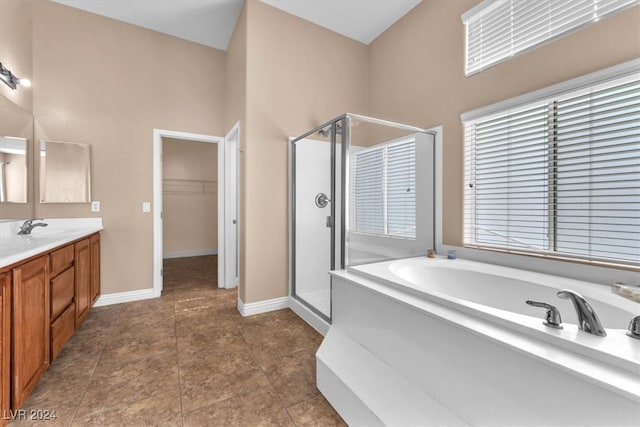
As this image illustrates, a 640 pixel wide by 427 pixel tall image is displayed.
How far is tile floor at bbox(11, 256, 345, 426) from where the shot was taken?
4.52 ft

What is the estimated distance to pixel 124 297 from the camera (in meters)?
2.91

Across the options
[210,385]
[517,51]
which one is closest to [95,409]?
[210,385]

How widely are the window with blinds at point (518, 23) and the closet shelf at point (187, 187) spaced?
492 centimetres

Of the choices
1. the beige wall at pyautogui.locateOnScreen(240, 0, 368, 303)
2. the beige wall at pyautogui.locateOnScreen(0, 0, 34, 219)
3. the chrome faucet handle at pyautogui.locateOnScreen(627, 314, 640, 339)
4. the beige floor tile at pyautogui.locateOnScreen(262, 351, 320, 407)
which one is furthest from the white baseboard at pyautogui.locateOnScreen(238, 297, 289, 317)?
the chrome faucet handle at pyautogui.locateOnScreen(627, 314, 640, 339)

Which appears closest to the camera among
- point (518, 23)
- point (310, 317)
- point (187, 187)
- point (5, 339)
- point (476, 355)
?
point (476, 355)

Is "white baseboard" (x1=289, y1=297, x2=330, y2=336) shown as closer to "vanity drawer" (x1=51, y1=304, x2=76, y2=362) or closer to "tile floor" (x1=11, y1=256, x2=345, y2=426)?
"tile floor" (x1=11, y1=256, x2=345, y2=426)

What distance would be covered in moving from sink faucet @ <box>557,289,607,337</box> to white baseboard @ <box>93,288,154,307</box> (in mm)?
3510

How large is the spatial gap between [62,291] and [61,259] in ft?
0.73

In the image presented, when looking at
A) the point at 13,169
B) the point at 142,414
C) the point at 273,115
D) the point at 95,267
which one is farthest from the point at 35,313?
the point at 273,115

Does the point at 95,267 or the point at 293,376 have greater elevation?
the point at 95,267

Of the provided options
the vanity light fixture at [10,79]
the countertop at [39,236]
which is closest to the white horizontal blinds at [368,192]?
the countertop at [39,236]

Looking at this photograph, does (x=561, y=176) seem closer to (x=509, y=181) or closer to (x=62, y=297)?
(x=509, y=181)

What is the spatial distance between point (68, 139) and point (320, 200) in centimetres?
257

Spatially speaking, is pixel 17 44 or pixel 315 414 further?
pixel 17 44
